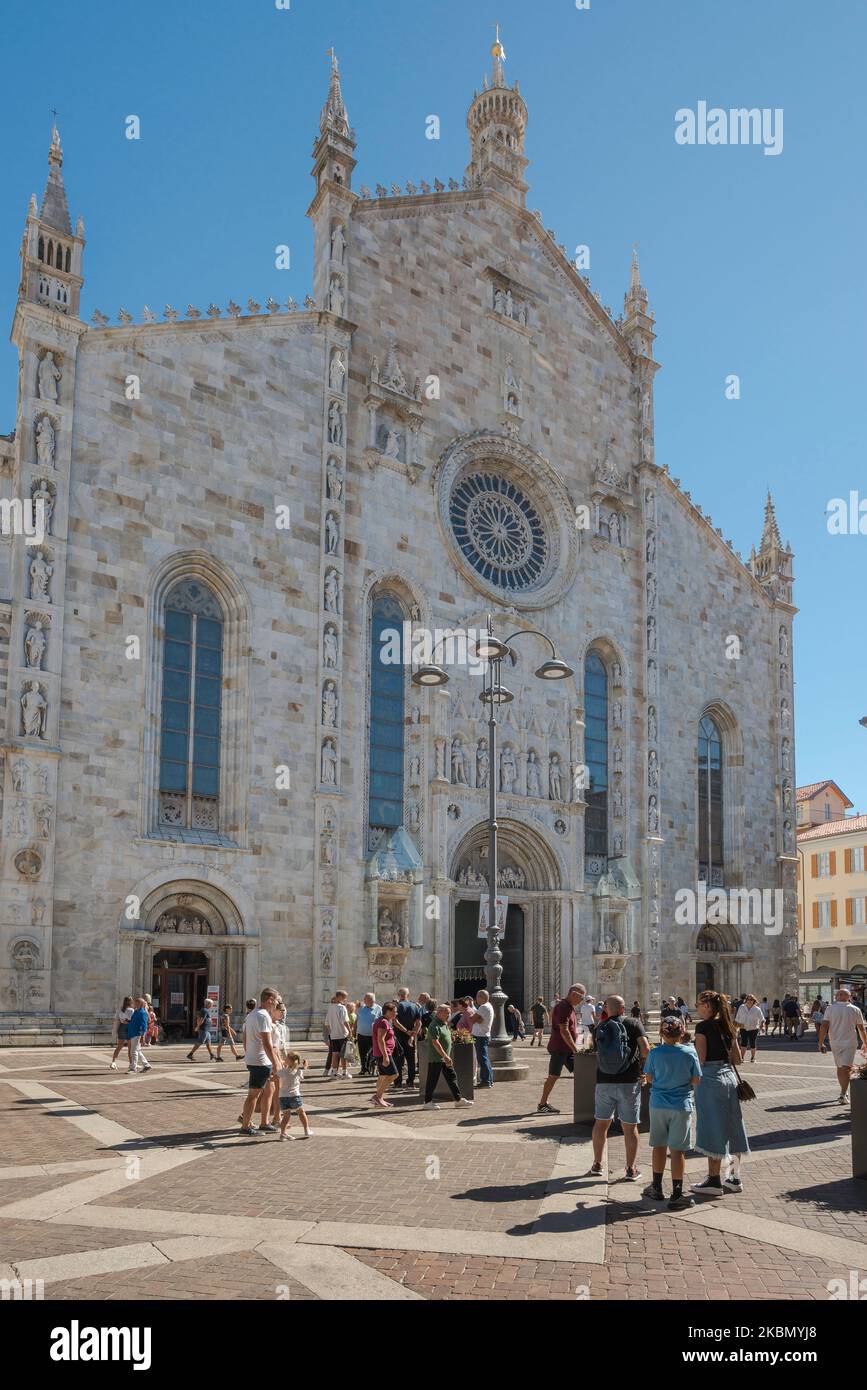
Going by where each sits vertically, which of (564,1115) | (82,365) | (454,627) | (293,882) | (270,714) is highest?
(82,365)

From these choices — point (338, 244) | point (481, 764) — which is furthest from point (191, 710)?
point (338, 244)

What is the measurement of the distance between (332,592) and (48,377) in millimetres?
8686

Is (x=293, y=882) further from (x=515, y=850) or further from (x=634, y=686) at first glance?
(x=634, y=686)

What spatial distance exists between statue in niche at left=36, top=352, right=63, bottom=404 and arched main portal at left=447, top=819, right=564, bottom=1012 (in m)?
15.8

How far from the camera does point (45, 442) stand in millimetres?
26250

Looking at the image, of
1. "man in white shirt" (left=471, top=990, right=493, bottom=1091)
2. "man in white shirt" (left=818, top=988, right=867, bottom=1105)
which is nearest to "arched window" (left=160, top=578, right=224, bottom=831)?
"man in white shirt" (left=471, top=990, right=493, bottom=1091)

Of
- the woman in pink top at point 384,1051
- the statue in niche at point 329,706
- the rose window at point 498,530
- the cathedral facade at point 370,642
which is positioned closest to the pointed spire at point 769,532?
the cathedral facade at point 370,642

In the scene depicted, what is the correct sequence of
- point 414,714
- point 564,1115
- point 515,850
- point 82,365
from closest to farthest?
point 564,1115, point 82,365, point 414,714, point 515,850

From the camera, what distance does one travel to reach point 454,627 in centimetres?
3338

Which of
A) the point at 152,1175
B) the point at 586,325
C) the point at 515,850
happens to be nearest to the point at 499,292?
the point at 586,325

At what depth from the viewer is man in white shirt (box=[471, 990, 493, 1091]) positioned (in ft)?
61.9

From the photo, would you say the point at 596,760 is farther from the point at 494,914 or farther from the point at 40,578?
the point at 40,578

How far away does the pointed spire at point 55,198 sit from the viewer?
27.8 metres
